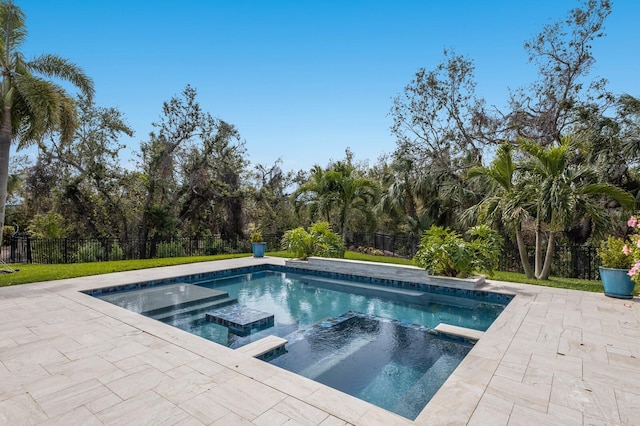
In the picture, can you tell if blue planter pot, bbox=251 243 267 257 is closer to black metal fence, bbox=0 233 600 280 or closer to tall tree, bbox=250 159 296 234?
black metal fence, bbox=0 233 600 280

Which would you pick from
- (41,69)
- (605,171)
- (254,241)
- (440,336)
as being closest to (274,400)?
(440,336)

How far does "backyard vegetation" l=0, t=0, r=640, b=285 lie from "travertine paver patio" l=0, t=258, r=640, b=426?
3804 mm

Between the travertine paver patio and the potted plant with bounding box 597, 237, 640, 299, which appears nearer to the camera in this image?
the travertine paver patio

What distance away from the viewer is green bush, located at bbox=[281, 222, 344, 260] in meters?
10.8

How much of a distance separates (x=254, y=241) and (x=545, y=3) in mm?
13891

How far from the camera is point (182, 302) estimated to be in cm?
643

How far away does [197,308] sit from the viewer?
6.28 metres

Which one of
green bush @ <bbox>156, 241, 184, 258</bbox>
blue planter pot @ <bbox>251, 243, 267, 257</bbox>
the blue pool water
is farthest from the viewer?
green bush @ <bbox>156, 241, 184, 258</bbox>

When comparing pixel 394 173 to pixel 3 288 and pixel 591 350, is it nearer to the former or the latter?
pixel 591 350

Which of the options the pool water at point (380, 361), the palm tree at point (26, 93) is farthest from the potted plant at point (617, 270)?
the palm tree at point (26, 93)

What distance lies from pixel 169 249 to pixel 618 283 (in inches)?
579

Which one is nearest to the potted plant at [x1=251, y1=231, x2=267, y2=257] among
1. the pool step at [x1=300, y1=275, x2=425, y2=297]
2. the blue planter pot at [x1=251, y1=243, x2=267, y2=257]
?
the blue planter pot at [x1=251, y1=243, x2=267, y2=257]

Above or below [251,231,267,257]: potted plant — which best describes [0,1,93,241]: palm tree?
above

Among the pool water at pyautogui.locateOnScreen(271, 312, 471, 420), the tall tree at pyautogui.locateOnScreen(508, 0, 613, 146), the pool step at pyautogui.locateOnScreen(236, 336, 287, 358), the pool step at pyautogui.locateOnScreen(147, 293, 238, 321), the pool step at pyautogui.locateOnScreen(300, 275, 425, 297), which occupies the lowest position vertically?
the pool water at pyautogui.locateOnScreen(271, 312, 471, 420)
